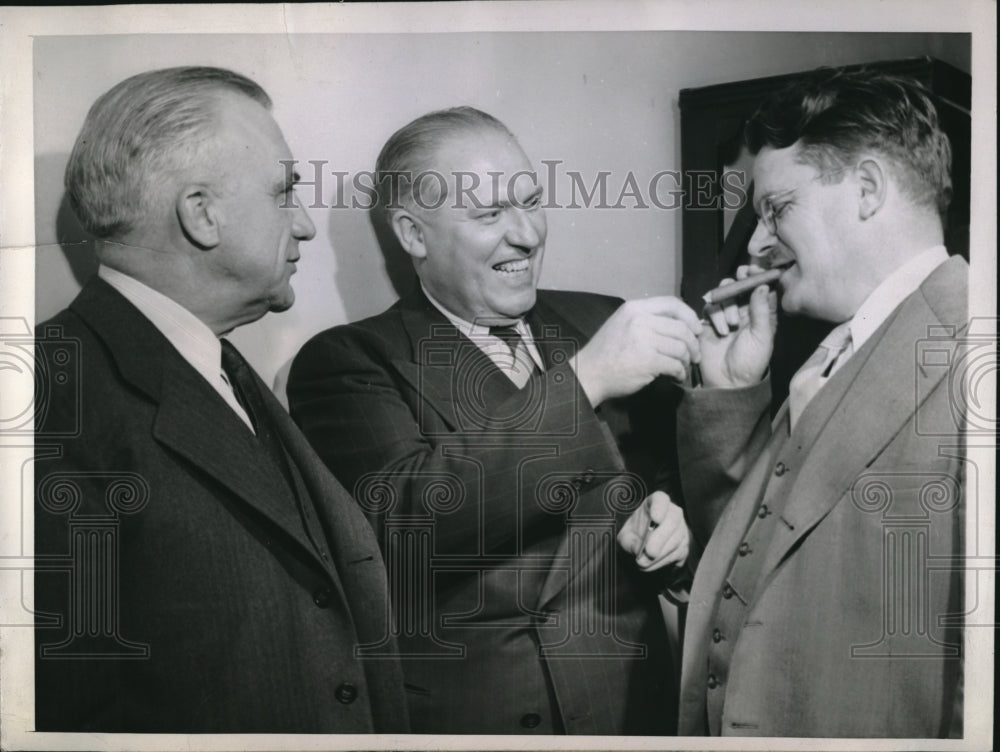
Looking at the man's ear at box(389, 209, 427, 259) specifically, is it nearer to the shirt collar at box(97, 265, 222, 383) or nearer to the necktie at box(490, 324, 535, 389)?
the necktie at box(490, 324, 535, 389)

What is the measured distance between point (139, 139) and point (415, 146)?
0.63 meters

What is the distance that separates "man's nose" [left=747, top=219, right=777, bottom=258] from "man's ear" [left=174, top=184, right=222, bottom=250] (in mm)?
1237

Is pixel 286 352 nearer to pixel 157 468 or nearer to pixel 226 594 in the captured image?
pixel 157 468

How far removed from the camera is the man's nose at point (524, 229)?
8.41 feet

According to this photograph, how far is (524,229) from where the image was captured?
8.42 feet

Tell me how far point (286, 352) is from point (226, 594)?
56cm

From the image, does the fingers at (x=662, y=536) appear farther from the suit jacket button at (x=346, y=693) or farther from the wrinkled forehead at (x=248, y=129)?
the wrinkled forehead at (x=248, y=129)

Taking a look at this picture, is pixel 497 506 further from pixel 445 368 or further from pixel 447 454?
pixel 445 368

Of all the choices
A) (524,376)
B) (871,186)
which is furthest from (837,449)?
(524,376)

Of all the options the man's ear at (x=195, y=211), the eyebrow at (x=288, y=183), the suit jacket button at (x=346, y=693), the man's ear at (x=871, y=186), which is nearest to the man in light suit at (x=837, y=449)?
the man's ear at (x=871, y=186)

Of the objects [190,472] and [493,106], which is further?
[493,106]

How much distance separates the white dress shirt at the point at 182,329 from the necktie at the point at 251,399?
0.5 inches

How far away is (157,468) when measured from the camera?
249 centimetres

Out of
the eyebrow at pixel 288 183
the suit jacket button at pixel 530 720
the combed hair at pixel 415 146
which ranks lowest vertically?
the suit jacket button at pixel 530 720
